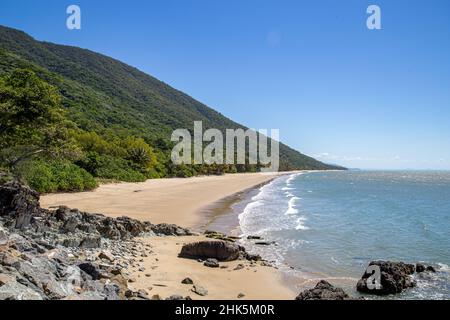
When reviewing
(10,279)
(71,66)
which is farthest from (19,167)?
(71,66)

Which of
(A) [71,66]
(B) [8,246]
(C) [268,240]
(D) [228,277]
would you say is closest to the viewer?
(B) [8,246]

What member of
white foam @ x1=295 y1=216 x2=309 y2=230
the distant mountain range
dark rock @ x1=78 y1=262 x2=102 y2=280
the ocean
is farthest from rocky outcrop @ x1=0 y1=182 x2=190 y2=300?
the distant mountain range

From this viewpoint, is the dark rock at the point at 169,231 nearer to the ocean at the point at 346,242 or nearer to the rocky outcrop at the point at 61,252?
the rocky outcrop at the point at 61,252

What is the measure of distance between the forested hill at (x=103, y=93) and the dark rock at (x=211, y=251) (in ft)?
167

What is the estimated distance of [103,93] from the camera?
123 metres

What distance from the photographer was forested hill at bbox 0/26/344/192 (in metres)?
79.6

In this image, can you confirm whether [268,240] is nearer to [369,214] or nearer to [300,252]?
[300,252]

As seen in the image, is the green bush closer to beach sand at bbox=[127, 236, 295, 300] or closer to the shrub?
the shrub

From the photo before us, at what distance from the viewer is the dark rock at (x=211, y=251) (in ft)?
45.9

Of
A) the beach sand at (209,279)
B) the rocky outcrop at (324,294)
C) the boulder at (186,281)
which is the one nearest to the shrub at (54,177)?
the beach sand at (209,279)

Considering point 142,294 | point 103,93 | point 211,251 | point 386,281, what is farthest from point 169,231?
point 103,93

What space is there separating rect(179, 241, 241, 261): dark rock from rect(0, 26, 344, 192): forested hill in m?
50.8

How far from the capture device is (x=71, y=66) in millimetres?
139875

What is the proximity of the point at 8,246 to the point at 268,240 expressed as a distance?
13.5m
